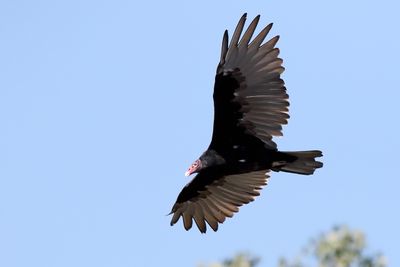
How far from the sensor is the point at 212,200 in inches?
480

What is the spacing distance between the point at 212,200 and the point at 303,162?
60.2 inches

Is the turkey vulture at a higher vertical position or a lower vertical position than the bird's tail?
higher

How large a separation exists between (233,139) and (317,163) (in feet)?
2.96

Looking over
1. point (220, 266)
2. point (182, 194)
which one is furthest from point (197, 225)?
point (220, 266)

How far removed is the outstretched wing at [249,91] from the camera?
36.2 ft

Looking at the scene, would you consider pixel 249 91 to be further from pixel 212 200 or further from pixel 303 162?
pixel 212 200

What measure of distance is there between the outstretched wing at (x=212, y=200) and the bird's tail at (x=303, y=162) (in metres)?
1.08

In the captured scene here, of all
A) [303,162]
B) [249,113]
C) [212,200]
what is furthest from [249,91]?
[212,200]

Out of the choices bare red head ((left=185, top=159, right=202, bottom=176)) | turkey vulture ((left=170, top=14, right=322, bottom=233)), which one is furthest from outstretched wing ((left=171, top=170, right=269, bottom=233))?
bare red head ((left=185, top=159, right=202, bottom=176))

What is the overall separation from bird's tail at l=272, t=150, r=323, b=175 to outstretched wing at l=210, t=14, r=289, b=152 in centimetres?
26

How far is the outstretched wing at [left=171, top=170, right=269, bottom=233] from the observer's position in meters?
12.1

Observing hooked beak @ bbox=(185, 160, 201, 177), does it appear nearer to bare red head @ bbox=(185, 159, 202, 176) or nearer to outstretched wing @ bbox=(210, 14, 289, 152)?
bare red head @ bbox=(185, 159, 202, 176)

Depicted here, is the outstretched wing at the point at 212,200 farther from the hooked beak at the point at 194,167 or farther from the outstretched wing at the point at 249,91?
the outstretched wing at the point at 249,91

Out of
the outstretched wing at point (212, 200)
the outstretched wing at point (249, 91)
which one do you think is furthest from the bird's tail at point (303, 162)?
the outstretched wing at point (212, 200)
